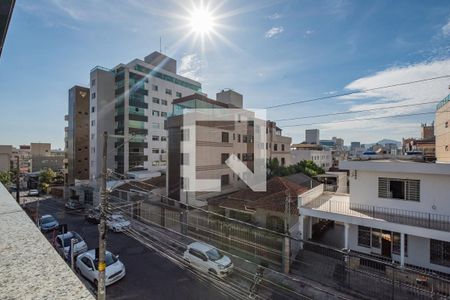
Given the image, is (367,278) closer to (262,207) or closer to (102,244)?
(262,207)

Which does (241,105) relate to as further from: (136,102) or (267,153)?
(136,102)

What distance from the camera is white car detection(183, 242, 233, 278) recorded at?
11.1 metres

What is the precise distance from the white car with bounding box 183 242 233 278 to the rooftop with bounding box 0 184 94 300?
413 inches

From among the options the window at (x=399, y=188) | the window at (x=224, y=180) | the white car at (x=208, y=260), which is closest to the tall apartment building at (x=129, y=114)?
the window at (x=224, y=180)

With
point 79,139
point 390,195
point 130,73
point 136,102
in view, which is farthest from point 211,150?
point 79,139

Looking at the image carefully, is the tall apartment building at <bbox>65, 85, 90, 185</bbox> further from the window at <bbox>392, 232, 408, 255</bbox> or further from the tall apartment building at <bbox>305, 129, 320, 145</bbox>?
the tall apartment building at <bbox>305, 129, 320, 145</bbox>

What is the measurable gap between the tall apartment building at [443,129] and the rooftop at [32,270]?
2295 cm

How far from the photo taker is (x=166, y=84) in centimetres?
4003

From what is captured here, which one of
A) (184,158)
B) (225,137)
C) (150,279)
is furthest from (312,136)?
(150,279)

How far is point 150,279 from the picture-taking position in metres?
11.1

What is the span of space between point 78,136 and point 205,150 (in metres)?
26.5

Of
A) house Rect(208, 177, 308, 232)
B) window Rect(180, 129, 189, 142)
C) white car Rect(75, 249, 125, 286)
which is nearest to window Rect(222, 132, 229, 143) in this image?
window Rect(180, 129, 189, 142)

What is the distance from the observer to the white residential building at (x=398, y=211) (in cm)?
1040

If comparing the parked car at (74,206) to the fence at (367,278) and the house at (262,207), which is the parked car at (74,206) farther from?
the fence at (367,278)
